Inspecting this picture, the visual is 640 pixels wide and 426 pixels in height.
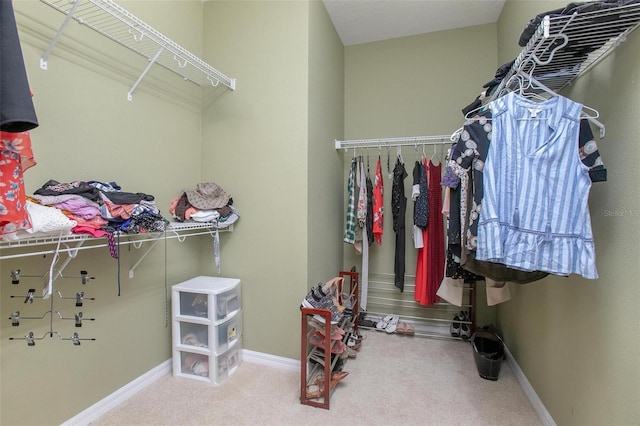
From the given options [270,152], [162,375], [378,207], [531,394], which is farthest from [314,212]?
[531,394]

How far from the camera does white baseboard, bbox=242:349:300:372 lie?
2.06 m

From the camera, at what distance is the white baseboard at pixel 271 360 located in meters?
2.06

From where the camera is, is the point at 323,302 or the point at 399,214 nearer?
the point at 323,302

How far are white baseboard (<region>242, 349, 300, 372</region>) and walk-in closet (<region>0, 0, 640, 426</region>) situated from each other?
0.05 ft

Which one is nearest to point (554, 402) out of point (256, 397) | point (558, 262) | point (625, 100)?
point (558, 262)

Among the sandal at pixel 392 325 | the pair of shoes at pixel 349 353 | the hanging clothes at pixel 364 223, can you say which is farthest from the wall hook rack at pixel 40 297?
the sandal at pixel 392 325

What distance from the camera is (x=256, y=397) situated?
177 centimetres

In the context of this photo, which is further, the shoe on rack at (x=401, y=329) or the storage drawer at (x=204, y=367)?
the shoe on rack at (x=401, y=329)

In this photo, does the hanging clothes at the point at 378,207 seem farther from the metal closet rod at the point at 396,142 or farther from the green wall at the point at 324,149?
the green wall at the point at 324,149

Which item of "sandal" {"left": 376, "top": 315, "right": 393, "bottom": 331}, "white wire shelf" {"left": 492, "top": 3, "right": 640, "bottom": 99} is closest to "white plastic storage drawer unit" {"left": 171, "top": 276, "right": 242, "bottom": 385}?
"sandal" {"left": 376, "top": 315, "right": 393, "bottom": 331}

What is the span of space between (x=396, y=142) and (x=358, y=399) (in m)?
2.03

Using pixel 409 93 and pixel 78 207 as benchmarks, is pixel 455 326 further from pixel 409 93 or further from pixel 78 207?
pixel 78 207

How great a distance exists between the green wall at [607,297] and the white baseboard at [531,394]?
2.1 inches

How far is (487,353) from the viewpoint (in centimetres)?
213
